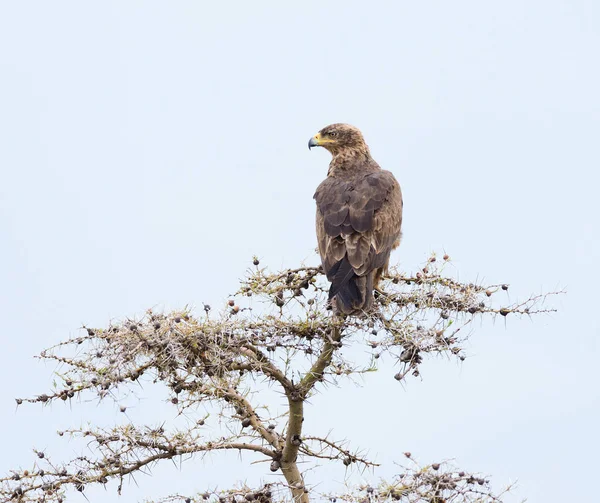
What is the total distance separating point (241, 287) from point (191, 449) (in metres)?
1.38

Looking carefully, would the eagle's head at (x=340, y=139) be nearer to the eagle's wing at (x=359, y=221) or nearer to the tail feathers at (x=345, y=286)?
the eagle's wing at (x=359, y=221)

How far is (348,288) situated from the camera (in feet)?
24.5

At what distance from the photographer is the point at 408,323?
6855mm

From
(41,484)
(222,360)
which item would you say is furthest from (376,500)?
(41,484)

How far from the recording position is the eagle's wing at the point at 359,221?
7828 millimetres

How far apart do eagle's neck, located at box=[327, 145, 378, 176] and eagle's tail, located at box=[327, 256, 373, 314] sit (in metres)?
1.71

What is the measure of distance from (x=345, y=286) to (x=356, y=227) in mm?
736

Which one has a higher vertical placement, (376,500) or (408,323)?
(408,323)

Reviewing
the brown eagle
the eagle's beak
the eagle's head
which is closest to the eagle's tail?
the brown eagle

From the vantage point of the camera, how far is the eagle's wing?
25.7 feet

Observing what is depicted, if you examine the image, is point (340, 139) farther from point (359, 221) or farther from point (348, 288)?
point (348, 288)

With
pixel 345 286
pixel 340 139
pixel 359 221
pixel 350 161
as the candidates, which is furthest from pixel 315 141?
pixel 345 286

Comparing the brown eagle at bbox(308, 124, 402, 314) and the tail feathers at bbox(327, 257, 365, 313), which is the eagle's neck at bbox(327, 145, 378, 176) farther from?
the tail feathers at bbox(327, 257, 365, 313)

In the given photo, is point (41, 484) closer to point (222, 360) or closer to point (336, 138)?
point (222, 360)
